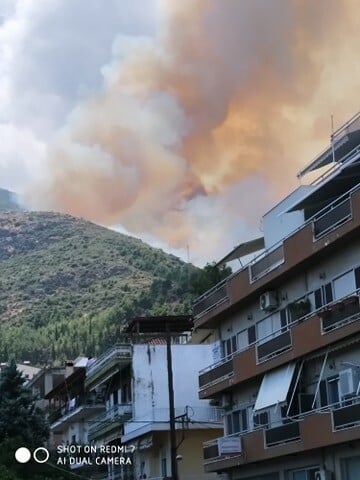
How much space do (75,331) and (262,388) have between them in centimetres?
9038

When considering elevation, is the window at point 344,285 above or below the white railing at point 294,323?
above

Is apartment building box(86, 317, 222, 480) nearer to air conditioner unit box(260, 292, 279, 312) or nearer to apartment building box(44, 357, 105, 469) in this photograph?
apartment building box(44, 357, 105, 469)

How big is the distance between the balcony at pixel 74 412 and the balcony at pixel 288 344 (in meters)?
19.8

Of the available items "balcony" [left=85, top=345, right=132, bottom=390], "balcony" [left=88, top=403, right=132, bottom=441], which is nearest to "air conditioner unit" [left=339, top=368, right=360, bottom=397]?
"balcony" [left=88, top=403, right=132, bottom=441]

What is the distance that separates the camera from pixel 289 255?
33312 mm

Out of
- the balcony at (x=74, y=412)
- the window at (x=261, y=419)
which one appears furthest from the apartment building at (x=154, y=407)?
the window at (x=261, y=419)

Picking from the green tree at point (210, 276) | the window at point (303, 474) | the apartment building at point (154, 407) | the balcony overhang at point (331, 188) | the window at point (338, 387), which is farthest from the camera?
the green tree at point (210, 276)

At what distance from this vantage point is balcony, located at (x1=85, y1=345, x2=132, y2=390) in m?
52.6

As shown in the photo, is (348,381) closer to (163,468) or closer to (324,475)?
(324,475)

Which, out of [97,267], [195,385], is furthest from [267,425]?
[97,267]

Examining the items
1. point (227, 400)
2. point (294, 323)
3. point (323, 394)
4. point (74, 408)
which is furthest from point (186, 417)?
point (74, 408)

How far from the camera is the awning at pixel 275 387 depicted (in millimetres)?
33188

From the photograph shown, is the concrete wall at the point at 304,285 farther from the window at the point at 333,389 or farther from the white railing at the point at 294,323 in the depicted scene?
the window at the point at 333,389

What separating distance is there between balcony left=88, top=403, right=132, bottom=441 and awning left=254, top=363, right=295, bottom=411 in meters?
17.9
